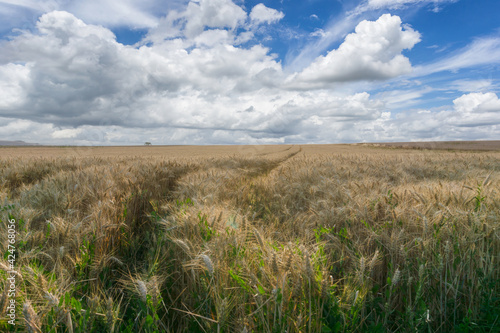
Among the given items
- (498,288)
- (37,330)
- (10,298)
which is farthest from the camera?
(498,288)

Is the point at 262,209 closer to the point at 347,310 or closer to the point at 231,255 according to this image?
the point at 231,255

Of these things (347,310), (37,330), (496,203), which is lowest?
(347,310)

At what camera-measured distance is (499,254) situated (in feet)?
6.67

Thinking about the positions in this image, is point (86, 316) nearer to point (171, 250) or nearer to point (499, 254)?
point (171, 250)

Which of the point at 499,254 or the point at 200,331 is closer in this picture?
the point at 200,331

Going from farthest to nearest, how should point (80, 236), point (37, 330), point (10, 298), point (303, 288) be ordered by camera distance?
point (80, 236) → point (303, 288) → point (10, 298) → point (37, 330)

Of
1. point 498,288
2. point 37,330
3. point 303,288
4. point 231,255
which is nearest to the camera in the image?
point 37,330

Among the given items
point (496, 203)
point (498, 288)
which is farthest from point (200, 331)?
point (496, 203)

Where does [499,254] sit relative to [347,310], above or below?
above

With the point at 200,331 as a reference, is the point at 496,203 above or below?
above

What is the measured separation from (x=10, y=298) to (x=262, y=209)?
10.5ft

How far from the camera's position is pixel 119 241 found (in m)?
2.90

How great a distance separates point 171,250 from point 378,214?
2416 millimetres

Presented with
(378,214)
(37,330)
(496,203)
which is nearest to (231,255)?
(37,330)
